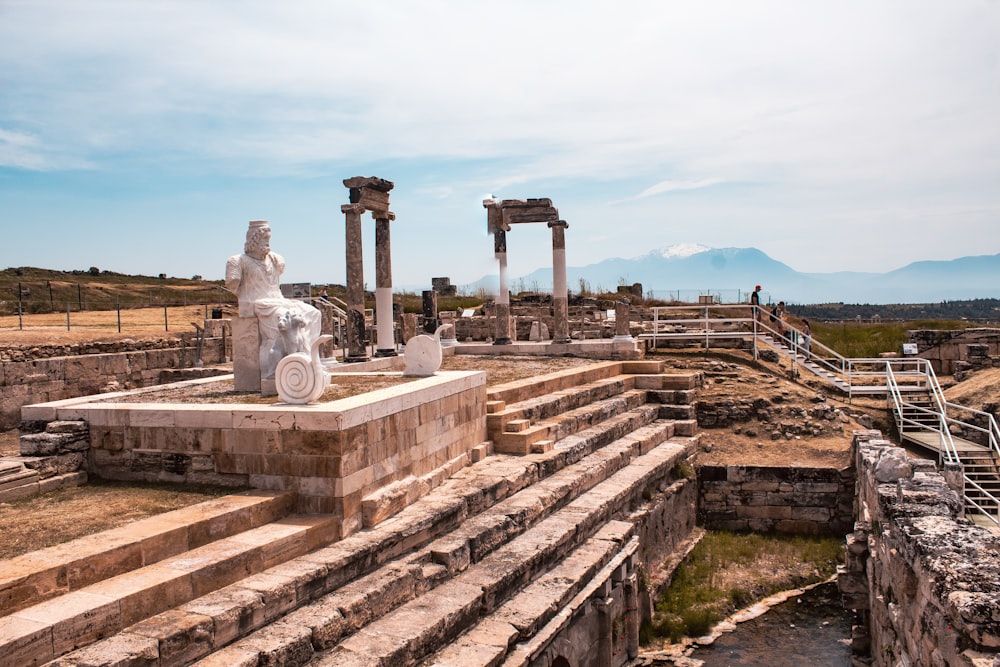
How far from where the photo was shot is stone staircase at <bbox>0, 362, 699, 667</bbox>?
495 cm

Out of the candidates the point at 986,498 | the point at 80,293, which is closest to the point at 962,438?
the point at 986,498

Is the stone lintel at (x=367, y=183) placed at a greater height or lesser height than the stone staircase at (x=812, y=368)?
greater

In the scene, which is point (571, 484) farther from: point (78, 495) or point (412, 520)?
point (78, 495)

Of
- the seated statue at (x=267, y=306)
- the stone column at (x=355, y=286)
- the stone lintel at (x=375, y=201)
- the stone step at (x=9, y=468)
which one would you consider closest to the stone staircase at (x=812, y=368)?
the stone lintel at (x=375, y=201)

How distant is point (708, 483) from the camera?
588 inches

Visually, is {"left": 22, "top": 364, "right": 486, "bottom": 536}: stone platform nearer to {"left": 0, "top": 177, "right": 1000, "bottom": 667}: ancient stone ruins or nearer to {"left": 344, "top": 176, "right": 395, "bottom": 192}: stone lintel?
{"left": 0, "top": 177, "right": 1000, "bottom": 667}: ancient stone ruins

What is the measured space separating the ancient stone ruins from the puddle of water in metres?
0.65

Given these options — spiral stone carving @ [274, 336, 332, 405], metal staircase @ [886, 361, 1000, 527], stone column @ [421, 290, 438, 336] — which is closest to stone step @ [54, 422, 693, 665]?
spiral stone carving @ [274, 336, 332, 405]

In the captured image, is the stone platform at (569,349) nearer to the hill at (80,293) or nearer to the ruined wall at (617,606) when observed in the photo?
the ruined wall at (617,606)

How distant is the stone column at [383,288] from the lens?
55.1 feet

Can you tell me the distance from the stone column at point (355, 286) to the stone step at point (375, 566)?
251 inches

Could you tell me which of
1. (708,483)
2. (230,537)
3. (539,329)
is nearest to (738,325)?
(539,329)

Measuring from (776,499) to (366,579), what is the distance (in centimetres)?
1017

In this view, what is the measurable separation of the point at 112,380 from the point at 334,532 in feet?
37.2
